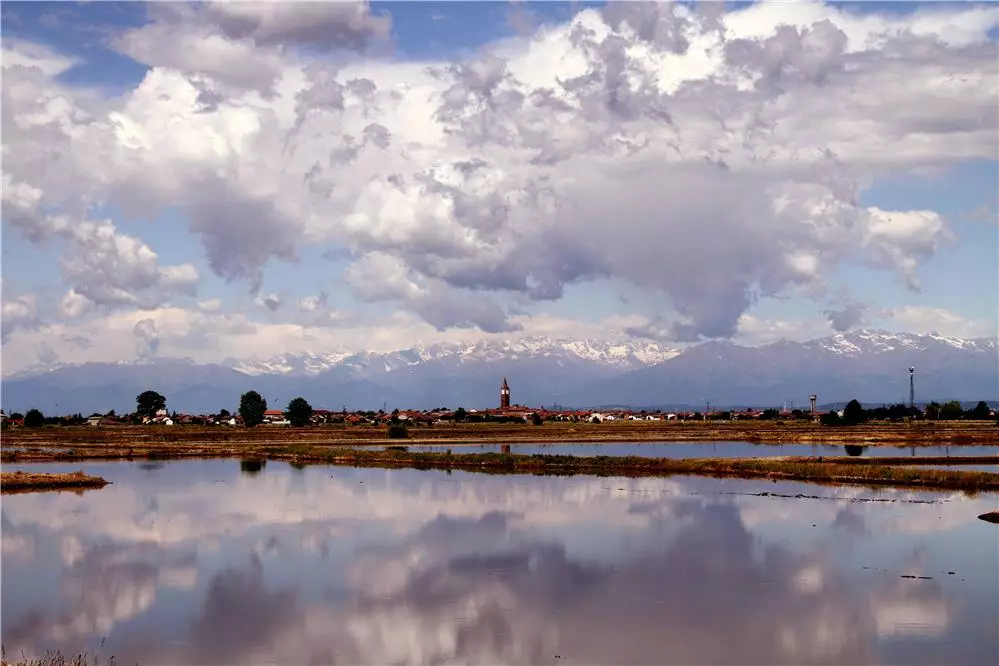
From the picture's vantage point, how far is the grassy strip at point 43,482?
174 feet

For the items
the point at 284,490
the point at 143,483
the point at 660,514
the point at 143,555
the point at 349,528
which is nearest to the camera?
the point at 143,555

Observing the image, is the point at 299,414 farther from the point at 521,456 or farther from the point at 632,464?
the point at 632,464

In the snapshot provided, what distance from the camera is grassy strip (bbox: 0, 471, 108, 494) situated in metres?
53.2

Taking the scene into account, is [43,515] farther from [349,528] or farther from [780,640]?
[780,640]

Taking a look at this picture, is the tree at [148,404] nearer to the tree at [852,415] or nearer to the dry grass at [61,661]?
the tree at [852,415]

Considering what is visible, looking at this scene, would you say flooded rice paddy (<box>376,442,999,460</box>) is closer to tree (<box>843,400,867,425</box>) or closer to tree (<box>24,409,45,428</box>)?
tree (<box>843,400,867,425</box>)

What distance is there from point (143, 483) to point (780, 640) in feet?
146

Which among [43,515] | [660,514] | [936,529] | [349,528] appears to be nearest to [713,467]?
[660,514]

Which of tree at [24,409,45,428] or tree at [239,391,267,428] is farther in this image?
tree at [239,391,267,428]

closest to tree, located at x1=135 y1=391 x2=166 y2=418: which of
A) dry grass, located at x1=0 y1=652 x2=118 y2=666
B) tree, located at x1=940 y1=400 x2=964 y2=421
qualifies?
Result: tree, located at x1=940 y1=400 x2=964 y2=421

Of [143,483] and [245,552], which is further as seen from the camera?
[143,483]

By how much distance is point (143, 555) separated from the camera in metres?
34.0

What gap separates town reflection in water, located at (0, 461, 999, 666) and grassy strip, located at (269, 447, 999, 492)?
4.72 m

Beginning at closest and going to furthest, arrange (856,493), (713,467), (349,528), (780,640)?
1. (780,640)
2. (349,528)
3. (856,493)
4. (713,467)
